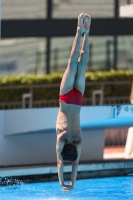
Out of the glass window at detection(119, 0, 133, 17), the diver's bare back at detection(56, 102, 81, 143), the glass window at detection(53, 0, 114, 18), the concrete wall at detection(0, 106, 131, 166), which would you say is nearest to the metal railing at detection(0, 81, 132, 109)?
the concrete wall at detection(0, 106, 131, 166)

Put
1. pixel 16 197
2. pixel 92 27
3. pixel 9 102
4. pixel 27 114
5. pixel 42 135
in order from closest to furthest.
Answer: pixel 16 197, pixel 27 114, pixel 42 135, pixel 9 102, pixel 92 27

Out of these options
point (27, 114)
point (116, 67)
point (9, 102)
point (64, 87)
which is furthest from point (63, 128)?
point (116, 67)

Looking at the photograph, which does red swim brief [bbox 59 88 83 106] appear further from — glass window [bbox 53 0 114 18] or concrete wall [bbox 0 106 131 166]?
glass window [bbox 53 0 114 18]

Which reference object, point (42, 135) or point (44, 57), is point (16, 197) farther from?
point (44, 57)

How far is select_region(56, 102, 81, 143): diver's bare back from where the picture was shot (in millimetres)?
9789

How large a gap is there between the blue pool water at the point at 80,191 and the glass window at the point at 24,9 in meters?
5.73

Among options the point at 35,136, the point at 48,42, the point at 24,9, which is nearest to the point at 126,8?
the point at 48,42

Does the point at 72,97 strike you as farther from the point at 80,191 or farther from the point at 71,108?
the point at 80,191

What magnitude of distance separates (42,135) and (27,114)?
118cm

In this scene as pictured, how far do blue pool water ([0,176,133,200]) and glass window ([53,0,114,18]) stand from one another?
5812 millimetres

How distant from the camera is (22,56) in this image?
17938 millimetres

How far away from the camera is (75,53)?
970 centimetres

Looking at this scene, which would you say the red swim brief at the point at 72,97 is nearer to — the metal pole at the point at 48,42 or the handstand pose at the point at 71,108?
the handstand pose at the point at 71,108

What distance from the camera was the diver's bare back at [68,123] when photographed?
979cm
